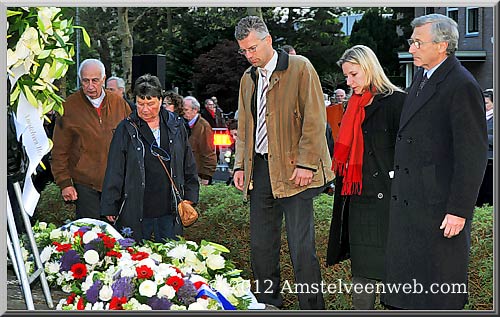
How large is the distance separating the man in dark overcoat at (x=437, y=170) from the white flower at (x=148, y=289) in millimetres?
1340

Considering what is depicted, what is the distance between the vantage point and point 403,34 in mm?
6203

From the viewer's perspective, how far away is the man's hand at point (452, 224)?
5277 millimetres

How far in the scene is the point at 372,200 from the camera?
5.95m

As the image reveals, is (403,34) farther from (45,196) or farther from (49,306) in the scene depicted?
(45,196)

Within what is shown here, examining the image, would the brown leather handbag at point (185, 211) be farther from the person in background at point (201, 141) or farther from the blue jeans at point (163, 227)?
the person in background at point (201, 141)

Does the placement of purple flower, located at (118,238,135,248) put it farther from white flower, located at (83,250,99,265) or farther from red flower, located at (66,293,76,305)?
red flower, located at (66,293,76,305)

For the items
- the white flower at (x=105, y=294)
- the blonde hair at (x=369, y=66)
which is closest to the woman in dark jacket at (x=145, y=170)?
the blonde hair at (x=369, y=66)

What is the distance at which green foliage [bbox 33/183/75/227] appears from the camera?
8.37 m

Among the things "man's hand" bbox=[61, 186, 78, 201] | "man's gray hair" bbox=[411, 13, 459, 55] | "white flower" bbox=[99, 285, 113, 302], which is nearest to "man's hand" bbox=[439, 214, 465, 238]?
"man's gray hair" bbox=[411, 13, 459, 55]

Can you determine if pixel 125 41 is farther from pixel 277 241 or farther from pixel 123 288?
pixel 123 288

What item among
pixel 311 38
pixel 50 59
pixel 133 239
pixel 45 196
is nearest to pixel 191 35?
pixel 311 38

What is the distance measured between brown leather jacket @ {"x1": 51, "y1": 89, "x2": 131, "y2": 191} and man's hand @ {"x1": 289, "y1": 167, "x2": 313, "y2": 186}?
1644 mm

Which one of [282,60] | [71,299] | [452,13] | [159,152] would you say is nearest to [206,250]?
[71,299]
